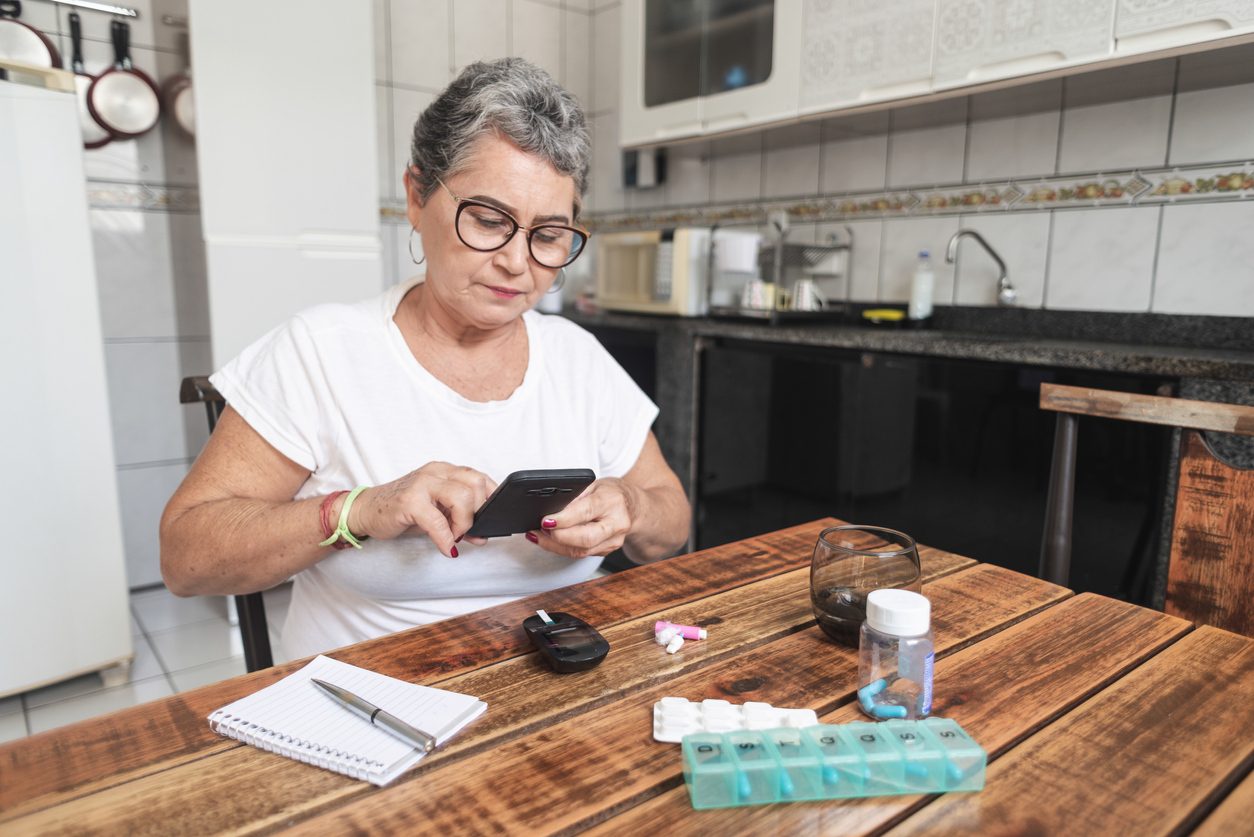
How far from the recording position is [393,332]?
116 cm

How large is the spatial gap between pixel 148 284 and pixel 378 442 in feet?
7.25

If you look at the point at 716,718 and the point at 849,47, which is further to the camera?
the point at 849,47

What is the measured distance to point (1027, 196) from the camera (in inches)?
89.1

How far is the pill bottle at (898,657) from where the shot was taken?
2.12 feet

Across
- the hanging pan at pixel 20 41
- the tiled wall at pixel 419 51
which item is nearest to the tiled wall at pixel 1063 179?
the tiled wall at pixel 419 51

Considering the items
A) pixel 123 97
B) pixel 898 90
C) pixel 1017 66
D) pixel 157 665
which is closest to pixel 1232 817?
pixel 1017 66

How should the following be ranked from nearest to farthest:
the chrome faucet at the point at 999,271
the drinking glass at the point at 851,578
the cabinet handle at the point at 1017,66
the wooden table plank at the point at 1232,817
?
the wooden table plank at the point at 1232,817, the drinking glass at the point at 851,578, the cabinet handle at the point at 1017,66, the chrome faucet at the point at 999,271

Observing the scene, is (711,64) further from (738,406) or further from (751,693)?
(751,693)

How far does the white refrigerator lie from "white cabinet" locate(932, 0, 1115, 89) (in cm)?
223

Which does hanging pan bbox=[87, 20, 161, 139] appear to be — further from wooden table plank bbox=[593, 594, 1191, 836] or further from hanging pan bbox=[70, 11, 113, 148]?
wooden table plank bbox=[593, 594, 1191, 836]

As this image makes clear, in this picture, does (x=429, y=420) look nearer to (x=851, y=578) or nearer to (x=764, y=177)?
(x=851, y=578)

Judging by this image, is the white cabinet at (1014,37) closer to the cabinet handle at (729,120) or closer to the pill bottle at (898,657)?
the cabinet handle at (729,120)

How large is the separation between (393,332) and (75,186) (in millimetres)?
1471

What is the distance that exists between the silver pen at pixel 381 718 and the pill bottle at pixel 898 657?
0.36m
